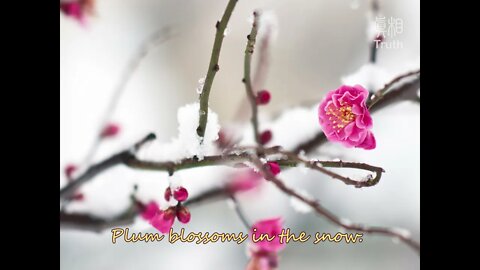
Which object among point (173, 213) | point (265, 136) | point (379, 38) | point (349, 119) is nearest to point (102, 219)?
point (173, 213)

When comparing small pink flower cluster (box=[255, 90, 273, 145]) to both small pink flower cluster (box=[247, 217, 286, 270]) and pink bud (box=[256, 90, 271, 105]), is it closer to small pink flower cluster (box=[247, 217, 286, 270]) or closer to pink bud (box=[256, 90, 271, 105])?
pink bud (box=[256, 90, 271, 105])

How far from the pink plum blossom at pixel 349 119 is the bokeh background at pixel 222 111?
4 centimetres

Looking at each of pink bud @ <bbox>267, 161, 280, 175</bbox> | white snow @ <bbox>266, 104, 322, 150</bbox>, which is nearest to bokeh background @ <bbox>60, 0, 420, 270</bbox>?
white snow @ <bbox>266, 104, 322, 150</bbox>

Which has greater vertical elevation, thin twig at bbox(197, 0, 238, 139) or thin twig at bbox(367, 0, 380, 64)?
thin twig at bbox(367, 0, 380, 64)

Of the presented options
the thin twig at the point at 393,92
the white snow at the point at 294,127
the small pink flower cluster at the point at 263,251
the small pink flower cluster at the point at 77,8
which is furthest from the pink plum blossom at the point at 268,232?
the small pink flower cluster at the point at 77,8

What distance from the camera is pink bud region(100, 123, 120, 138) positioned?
31.4 inches

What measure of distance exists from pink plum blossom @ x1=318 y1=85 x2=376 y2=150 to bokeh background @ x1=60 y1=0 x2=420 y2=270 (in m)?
0.04

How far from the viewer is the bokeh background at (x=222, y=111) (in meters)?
0.75

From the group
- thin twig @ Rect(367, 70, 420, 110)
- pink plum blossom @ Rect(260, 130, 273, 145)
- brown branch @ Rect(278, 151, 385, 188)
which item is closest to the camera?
brown branch @ Rect(278, 151, 385, 188)

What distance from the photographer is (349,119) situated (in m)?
0.69

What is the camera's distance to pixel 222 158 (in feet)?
1.86

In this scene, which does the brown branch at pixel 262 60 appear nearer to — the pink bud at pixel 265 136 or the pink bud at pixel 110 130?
the pink bud at pixel 265 136

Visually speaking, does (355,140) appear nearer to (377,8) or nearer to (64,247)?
(377,8)

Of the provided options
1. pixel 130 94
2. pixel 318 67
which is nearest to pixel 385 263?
pixel 318 67
